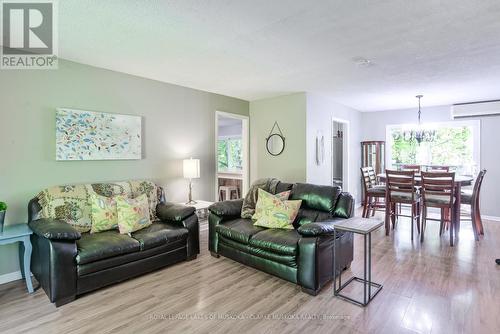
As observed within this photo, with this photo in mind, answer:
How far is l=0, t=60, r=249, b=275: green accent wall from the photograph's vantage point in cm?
287

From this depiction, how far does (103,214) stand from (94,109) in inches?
51.8

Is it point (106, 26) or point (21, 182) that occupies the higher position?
point (106, 26)

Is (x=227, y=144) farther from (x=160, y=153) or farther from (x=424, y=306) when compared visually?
(x=424, y=306)

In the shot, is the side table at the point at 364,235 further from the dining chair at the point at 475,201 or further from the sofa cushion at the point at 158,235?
the dining chair at the point at 475,201

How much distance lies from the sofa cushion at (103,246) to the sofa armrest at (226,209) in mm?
976

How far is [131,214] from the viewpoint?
308 cm

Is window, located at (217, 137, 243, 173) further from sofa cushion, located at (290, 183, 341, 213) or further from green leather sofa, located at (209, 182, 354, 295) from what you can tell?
sofa cushion, located at (290, 183, 341, 213)

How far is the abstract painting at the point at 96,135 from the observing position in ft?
10.4

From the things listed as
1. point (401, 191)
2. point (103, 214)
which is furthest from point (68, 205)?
point (401, 191)

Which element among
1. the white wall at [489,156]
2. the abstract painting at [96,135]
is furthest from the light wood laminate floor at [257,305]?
the white wall at [489,156]

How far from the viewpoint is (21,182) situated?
9.57 feet

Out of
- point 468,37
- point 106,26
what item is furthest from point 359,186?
point 106,26

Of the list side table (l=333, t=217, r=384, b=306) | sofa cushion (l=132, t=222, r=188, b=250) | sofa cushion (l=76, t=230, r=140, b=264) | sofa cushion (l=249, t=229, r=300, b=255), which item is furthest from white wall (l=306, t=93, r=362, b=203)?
sofa cushion (l=76, t=230, r=140, b=264)

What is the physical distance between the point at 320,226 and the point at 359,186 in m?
4.61
